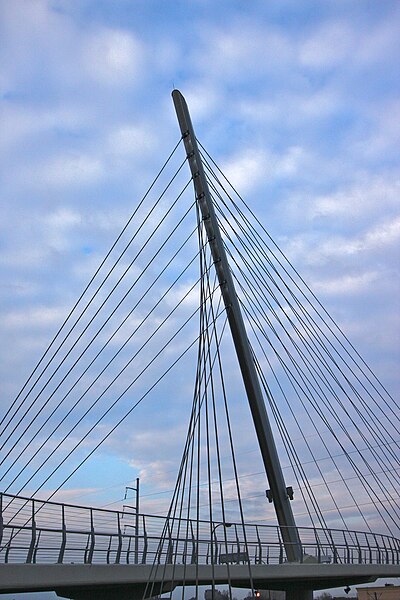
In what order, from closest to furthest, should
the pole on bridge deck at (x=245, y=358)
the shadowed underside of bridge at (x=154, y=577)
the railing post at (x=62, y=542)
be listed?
the shadowed underside of bridge at (x=154, y=577), the railing post at (x=62, y=542), the pole on bridge deck at (x=245, y=358)

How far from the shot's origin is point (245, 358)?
79.3 feet

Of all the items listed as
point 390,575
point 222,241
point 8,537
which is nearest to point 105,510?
point 8,537

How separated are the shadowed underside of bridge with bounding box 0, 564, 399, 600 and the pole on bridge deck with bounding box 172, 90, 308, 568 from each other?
49.7 inches

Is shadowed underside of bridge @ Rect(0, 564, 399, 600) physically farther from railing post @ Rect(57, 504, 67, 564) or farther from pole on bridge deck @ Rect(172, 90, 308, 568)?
pole on bridge deck @ Rect(172, 90, 308, 568)

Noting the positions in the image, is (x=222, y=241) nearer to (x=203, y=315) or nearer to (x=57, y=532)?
(x=203, y=315)

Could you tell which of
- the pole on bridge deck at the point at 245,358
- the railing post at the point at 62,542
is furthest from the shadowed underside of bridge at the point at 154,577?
the pole on bridge deck at the point at 245,358

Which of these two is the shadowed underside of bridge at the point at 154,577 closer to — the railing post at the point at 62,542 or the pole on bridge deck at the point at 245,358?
the railing post at the point at 62,542

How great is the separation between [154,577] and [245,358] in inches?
353

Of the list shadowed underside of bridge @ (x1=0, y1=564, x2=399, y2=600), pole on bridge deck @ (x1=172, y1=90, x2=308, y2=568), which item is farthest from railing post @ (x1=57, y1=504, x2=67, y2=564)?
pole on bridge deck @ (x1=172, y1=90, x2=308, y2=568)

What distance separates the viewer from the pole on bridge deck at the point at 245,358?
24.0 m

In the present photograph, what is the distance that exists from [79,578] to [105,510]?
215 cm

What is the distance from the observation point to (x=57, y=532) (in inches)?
718

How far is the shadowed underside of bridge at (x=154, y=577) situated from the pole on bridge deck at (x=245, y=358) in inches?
49.7

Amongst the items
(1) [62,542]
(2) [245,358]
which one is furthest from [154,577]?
(2) [245,358]
